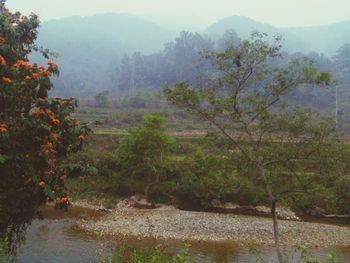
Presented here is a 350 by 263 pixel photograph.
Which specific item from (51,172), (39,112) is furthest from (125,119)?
(39,112)

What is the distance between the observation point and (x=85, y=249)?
69.3ft

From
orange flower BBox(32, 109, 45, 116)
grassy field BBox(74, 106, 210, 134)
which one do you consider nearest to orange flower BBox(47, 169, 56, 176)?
orange flower BBox(32, 109, 45, 116)

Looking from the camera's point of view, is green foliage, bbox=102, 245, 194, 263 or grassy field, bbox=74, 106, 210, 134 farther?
grassy field, bbox=74, 106, 210, 134

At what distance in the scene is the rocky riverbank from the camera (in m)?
25.2

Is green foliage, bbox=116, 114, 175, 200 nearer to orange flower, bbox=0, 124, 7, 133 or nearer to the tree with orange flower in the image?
the tree with orange flower

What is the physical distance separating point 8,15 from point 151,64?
12570 centimetres

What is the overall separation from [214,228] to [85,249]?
9842 mm

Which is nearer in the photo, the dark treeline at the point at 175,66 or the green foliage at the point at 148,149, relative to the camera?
the green foliage at the point at 148,149

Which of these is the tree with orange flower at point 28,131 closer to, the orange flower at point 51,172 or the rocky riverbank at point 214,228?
the orange flower at point 51,172

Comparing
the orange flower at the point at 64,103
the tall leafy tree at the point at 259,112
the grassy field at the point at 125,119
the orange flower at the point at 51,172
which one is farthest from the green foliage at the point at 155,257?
the grassy field at the point at 125,119

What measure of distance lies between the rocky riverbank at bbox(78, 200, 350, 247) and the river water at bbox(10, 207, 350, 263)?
3.30 ft

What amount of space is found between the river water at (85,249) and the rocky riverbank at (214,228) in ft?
3.30

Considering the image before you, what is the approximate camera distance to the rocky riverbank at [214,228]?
82.6 ft

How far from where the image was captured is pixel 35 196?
11.4m
